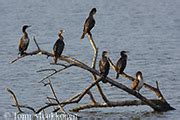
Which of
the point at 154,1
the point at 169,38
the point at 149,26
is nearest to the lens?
the point at 169,38

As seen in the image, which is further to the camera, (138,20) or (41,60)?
(138,20)

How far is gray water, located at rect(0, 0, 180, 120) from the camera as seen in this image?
65.8ft

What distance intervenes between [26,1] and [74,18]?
39.5 ft

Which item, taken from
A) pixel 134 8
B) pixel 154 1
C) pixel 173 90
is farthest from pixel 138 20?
pixel 173 90

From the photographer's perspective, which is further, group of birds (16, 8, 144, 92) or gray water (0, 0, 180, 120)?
gray water (0, 0, 180, 120)

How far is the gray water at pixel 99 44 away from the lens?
65.8 ft

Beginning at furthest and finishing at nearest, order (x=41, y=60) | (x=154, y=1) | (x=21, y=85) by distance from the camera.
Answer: (x=154, y=1) → (x=41, y=60) → (x=21, y=85)

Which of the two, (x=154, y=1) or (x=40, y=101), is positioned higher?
(x=154, y=1)

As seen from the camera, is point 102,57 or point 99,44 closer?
point 102,57

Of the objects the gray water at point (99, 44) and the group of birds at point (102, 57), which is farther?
the gray water at point (99, 44)

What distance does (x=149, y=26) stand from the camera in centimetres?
3519

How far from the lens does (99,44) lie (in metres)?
29.5

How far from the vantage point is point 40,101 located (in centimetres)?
1956

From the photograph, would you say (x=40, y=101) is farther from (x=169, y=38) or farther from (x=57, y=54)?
(x=169, y=38)
